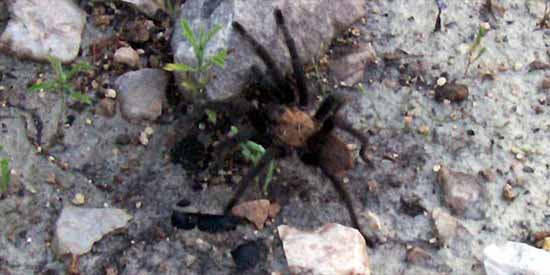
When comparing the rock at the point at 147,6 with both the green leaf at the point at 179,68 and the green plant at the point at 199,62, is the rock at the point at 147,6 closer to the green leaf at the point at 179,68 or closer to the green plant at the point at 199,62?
the green plant at the point at 199,62

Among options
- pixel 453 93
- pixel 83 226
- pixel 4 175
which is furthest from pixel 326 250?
pixel 4 175

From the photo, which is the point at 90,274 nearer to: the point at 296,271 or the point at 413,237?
the point at 296,271

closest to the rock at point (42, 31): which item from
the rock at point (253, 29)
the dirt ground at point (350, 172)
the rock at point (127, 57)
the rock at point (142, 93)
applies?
the dirt ground at point (350, 172)

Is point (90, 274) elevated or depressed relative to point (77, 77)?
depressed

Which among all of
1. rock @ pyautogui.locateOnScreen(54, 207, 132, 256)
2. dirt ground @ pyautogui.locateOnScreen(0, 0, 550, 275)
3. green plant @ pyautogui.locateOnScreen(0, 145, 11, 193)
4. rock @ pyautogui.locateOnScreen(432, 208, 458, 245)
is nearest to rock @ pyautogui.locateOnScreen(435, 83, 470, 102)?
dirt ground @ pyautogui.locateOnScreen(0, 0, 550, 275)

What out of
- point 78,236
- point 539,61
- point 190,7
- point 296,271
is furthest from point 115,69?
point 539,61
